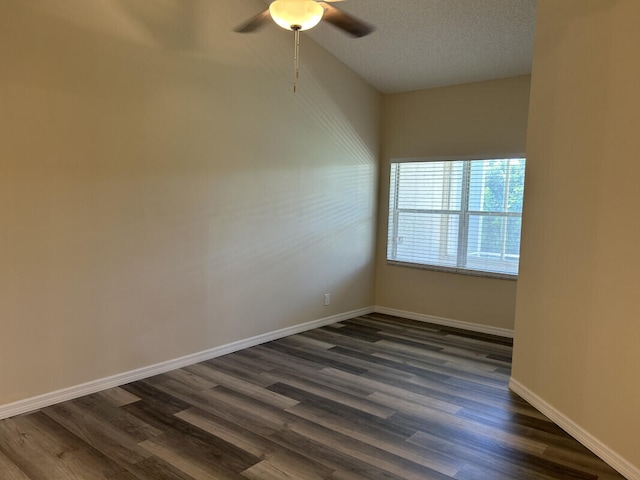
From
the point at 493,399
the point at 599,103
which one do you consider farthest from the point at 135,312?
the point at 599,103

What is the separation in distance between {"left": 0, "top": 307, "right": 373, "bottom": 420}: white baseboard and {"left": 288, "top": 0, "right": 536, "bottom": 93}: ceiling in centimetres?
275

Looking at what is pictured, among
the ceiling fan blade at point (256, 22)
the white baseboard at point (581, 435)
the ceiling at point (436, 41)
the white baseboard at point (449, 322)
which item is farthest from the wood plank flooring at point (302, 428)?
the ceiling at point (436, 41)

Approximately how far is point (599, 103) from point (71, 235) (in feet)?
10.6

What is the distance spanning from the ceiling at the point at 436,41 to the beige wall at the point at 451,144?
0.18 meters

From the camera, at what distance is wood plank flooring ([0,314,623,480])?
2.35m

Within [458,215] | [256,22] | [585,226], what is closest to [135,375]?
[256,22]

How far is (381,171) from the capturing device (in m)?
5.66

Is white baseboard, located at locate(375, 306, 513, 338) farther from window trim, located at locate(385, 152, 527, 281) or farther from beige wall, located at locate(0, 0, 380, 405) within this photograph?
beige wall, located at locate(0, 0, 380, 405)

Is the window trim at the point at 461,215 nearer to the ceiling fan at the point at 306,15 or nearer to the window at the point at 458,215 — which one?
the window at the point at 458,215

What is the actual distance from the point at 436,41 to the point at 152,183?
2.74m

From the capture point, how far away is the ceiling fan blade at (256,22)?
2812 mm

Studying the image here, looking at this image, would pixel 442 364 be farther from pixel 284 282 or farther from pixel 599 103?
pixel 599 103

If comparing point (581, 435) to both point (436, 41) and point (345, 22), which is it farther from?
point (436, 41)

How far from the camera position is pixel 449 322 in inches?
206
